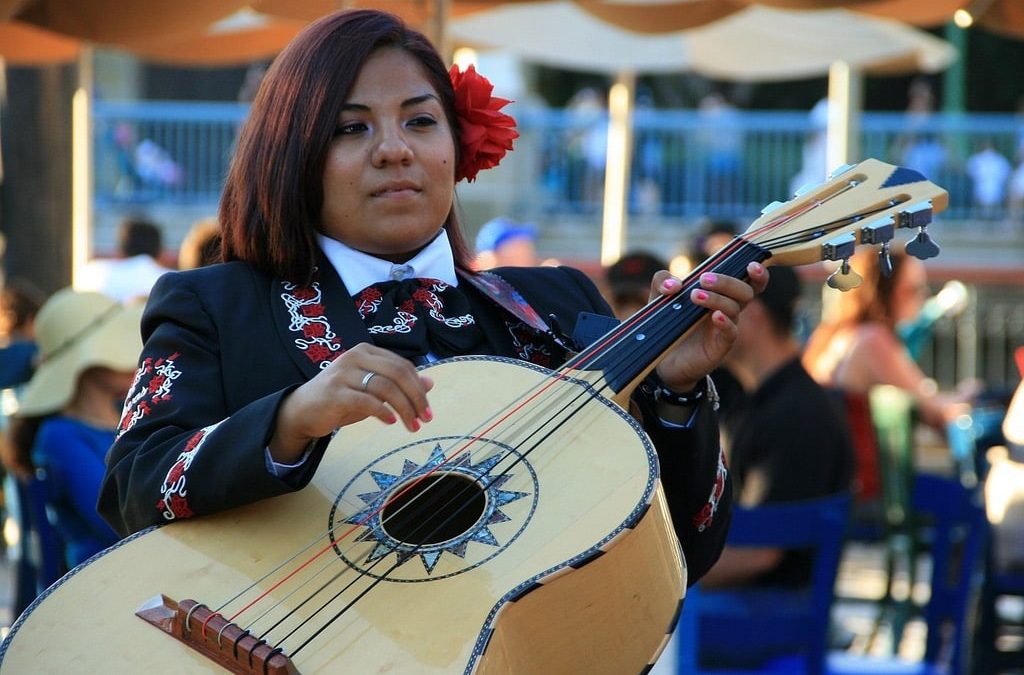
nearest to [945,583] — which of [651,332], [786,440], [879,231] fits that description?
[786,440]

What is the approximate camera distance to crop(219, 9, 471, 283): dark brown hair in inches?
85.2

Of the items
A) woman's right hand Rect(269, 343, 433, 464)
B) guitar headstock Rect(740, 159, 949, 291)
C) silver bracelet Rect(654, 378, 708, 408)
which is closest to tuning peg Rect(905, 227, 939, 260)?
guitar headstock Rect(740, 159, 949, 291)

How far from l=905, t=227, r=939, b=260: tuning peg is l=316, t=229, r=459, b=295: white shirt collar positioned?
675mm

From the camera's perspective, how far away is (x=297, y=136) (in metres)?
2.17

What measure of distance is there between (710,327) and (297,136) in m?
0.64

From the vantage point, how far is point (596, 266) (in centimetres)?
1509

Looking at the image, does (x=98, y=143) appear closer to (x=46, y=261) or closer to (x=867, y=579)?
(x=46, y=261)

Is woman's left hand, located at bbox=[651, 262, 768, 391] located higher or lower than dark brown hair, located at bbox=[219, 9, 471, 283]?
lower

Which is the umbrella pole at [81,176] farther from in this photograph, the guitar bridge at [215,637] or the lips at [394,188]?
the guitar bridge at [215,637]

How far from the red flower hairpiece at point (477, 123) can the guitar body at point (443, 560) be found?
419mm

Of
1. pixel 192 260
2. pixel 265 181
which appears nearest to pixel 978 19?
pixel 192 260

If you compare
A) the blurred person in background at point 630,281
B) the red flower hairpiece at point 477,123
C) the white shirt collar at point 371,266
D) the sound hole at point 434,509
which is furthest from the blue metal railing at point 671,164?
the sound hole at point 434,509

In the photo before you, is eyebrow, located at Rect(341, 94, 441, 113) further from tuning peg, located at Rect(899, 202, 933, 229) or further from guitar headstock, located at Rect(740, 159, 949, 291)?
tuning peg, located at Rect(899, 202, 933, 229)

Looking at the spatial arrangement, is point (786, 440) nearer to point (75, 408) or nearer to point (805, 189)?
point (75, 408)
